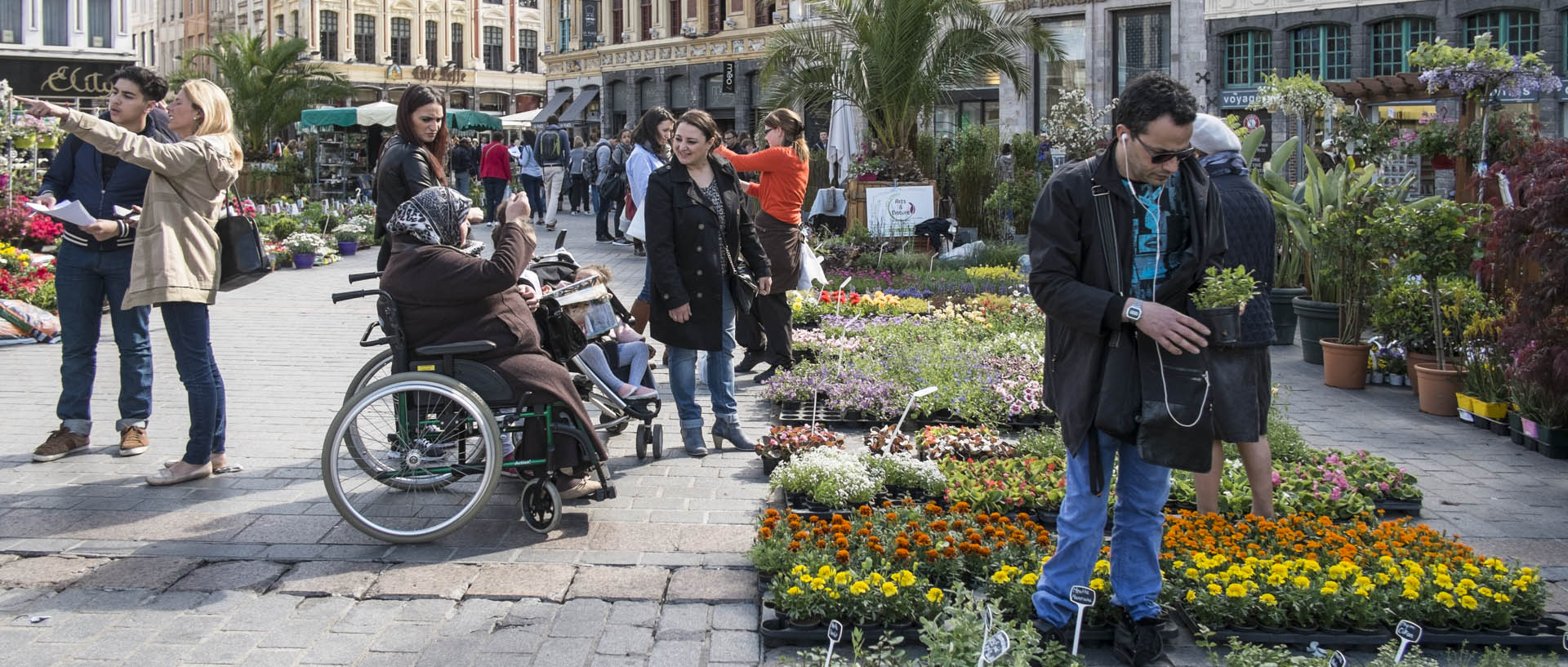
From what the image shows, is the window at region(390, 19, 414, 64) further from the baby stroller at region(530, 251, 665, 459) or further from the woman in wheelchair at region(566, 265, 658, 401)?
the baby stroller at region(530, 251, 665, 459)

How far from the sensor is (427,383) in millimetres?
4980

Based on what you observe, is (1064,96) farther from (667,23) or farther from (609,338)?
(667,23)

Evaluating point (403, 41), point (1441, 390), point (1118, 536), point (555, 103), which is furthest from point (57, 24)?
point (403, 41)

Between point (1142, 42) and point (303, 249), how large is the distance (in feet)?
68.6

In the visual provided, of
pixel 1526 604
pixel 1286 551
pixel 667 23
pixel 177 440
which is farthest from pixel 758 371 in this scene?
pixel 667 23

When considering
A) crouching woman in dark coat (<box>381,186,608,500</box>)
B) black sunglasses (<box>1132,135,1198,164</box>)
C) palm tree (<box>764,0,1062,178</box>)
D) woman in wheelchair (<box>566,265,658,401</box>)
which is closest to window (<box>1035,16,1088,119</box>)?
palm tree (<box>764,0,1062,178</box>)

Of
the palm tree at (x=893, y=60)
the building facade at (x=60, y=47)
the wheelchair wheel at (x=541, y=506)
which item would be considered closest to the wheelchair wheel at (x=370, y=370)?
the wheelchair wheel at (x=541, y=506)

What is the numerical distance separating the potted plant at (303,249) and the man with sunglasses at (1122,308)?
14450 millimetres

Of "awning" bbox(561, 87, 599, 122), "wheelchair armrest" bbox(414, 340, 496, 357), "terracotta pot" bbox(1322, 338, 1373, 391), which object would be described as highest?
"awning" bbox(561, 87, 599, 122)

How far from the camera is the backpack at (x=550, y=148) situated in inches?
875

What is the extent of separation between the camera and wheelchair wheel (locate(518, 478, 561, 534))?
17.1 ft

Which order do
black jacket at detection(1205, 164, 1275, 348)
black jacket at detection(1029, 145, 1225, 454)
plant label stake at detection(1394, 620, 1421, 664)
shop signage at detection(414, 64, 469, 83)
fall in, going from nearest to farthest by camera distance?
plant label stake at detection(1394, 620, 1421, 664) < black jacket at detection(1029, 145, 1225, 454) < black jacket at detection(1205, 164, 1275, 348) < shop signage at detection(414, 64, 469, 83)

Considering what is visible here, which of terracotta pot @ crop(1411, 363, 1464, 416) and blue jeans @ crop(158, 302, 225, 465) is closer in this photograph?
blue jeans @ crop(158, 302, 225, 465)

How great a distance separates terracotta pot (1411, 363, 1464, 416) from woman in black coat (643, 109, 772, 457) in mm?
4115
